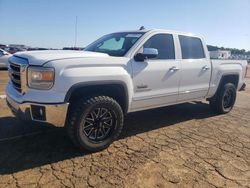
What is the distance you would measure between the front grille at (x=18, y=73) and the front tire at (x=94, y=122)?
0.77 meters

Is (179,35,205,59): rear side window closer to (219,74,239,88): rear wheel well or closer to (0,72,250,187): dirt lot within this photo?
(219,74,239,88): rear wheel well

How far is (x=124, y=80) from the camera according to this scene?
4250 millimetres

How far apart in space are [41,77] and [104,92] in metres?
1.05

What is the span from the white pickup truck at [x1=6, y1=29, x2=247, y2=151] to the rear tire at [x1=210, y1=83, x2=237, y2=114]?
2.83 feet

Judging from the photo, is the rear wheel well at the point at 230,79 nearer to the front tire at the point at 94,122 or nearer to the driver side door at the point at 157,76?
the driver side door at the point at 157,76

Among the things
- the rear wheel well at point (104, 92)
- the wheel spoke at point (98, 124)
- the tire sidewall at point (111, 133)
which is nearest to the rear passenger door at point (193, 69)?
the rear wheel well at point (104, 92)

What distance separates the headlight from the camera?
11.6 ft

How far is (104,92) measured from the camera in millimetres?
A: 4250

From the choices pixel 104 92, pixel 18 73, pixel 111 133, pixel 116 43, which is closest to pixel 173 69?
pixel 116 43

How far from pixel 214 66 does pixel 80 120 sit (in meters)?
3.74

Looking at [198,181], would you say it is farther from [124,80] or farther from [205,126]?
[205,126]

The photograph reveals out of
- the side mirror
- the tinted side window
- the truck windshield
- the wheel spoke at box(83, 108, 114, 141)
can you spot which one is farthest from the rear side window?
the wheel spoke at box(83, 108, 114, 141)

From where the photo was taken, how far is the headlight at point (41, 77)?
355 cm

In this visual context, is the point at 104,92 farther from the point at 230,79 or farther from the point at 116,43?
the point at 230,79
